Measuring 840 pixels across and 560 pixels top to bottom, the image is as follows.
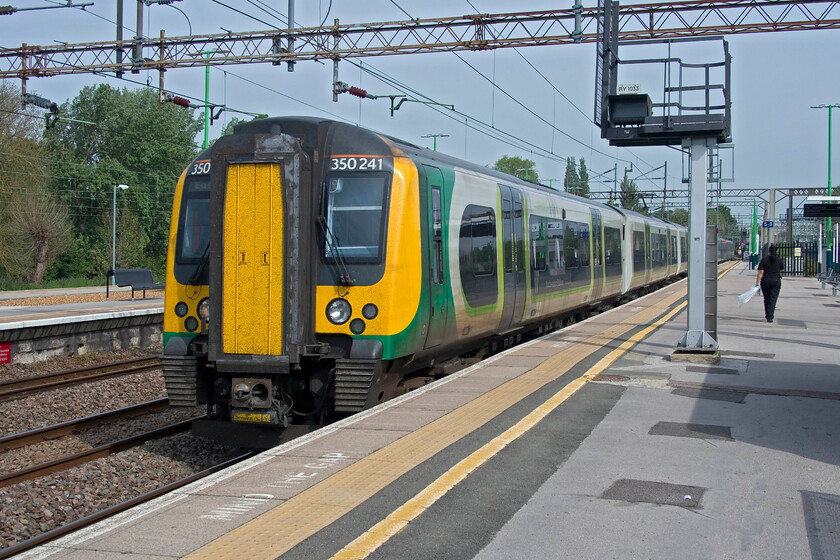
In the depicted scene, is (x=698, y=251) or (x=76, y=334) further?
(x=76, y=334)

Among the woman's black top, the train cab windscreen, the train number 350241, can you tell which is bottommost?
the woman's black top

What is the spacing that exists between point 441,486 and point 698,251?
7128mm

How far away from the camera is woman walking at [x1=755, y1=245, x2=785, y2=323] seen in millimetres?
18375

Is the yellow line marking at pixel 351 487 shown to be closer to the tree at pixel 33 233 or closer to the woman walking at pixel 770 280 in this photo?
the woman walking at pixel 770 280

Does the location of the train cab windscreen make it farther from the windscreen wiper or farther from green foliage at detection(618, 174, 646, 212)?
green foliage at detection(618, 174, 646, 212)

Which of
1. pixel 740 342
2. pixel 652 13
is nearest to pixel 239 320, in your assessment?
pixel 740 342

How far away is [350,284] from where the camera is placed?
8.12 metres

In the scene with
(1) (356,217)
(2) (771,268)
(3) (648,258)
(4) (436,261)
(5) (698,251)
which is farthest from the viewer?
(3) (648,258)

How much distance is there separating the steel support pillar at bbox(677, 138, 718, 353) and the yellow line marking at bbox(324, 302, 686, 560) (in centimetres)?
279

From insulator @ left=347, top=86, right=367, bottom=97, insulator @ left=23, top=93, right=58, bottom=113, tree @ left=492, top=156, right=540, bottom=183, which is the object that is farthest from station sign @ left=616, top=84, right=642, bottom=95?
tree @ left=492, top=156, right=540, bottom=183

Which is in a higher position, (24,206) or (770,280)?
(24,206)

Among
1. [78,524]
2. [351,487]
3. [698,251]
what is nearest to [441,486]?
[351,487]

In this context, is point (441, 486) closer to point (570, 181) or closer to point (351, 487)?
point (351, 487)

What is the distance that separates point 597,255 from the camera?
2102cm
